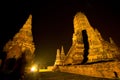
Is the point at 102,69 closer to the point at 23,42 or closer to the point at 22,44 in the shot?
the point at 22,44

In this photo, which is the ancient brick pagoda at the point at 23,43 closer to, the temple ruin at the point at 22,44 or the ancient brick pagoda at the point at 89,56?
the temple ruin at the point at 22,44

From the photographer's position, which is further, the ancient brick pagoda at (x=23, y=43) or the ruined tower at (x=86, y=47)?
the ruined tower at (x=86, y=47)

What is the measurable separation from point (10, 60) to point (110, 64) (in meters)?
13.4

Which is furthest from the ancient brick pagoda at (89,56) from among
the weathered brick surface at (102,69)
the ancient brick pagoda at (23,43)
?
the ancient brick pagoda at (23,43)

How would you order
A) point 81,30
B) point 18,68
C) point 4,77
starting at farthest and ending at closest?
point 81,30 < point 18,68 < point 4,77

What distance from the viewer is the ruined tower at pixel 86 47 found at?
73.8 feet

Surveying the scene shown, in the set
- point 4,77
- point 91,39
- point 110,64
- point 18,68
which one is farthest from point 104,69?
point 4,77

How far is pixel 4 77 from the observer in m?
11.1

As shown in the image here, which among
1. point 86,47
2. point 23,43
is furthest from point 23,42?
point 86,47

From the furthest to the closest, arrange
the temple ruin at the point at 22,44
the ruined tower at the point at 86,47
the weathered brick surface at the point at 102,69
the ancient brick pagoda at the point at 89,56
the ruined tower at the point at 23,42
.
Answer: the ruined tower at the point at 86,47 < the ruined tower at the point at 23,42 < the ancient brick pagoda at the point at 89,56 < the weathered brick surface at the point at 102,69 < the temple ruin at the point at 22,44

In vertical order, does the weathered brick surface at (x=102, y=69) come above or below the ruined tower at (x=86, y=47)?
below

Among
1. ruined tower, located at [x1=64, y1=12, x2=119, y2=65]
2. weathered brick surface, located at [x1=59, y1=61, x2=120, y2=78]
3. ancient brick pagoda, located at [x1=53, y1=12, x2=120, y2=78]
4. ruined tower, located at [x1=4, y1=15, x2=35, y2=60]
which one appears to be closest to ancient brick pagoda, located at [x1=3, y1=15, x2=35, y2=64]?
ruined tower, located at [x1=4, y1=15, x2=35, y2=60]

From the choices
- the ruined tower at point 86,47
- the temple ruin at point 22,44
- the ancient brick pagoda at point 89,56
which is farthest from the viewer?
the ruined tower at point 86,47

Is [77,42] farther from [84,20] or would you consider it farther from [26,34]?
[26,34]
